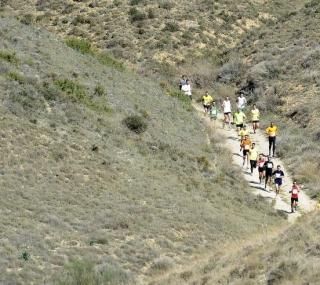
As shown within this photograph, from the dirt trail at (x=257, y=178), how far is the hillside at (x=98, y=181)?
2.07 feet

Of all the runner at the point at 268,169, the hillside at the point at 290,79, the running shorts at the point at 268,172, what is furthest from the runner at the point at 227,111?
the running shorts at the point at 268,172

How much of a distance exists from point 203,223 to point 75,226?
13.5ft

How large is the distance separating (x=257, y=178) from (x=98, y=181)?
8.63 m

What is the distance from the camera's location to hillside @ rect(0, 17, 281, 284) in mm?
Answer: 17453

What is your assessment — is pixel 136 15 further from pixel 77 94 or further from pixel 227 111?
pixel 77 94

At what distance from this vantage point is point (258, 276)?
12.8 m

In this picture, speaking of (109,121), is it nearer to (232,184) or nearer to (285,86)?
(232,184)

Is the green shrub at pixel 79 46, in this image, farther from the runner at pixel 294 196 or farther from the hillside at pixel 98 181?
the runner at pixel 294 196

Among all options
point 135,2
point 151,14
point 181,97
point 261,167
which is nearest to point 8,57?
point 261,167

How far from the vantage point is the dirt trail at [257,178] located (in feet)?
83.6

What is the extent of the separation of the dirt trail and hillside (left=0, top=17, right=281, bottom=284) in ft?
→ 2.07

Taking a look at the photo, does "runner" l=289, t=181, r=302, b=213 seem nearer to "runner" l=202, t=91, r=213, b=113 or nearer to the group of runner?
the group of runner

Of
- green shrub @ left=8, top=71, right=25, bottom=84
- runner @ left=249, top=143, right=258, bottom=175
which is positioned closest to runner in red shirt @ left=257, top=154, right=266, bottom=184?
runner @ left=249, top=143, right=258, bottom=175

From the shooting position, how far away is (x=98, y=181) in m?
21.9
